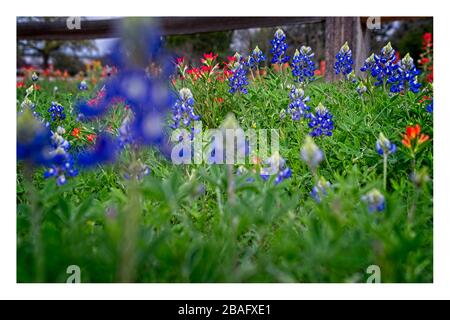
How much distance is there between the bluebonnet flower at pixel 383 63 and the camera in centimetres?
234

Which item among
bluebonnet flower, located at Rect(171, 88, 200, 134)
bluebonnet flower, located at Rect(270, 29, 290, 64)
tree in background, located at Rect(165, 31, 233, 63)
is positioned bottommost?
bluebonnet flower, located at Rect(171, 88, 200, 134)

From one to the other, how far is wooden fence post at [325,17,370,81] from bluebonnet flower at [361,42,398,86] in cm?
11

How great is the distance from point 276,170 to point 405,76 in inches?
39.6

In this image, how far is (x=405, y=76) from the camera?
91.4 inches

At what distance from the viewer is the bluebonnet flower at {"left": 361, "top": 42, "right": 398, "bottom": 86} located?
234 cm

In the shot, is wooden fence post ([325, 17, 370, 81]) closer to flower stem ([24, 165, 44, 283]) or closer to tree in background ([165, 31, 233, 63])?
tree in background ([165, 31, 233, 63])

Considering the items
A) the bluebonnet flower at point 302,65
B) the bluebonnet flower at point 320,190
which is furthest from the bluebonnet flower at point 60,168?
the bluebonnet flower at point 302,65

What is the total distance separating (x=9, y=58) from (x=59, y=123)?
3.18 feet

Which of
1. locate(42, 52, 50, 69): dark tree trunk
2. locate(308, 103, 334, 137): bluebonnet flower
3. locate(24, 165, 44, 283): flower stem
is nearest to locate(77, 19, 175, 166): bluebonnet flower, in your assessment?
locate(24, 165, 44, 283): flower stem

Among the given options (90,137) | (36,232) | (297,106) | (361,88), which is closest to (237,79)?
(297,106)

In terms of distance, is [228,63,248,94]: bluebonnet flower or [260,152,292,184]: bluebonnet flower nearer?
[260,152,292,184]: bluebonnet flower

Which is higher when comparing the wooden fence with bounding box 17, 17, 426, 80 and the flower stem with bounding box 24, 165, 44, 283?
the wooden fence with bounding box 17, 17, 426, 80

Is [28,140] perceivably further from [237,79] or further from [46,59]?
[46,59]
